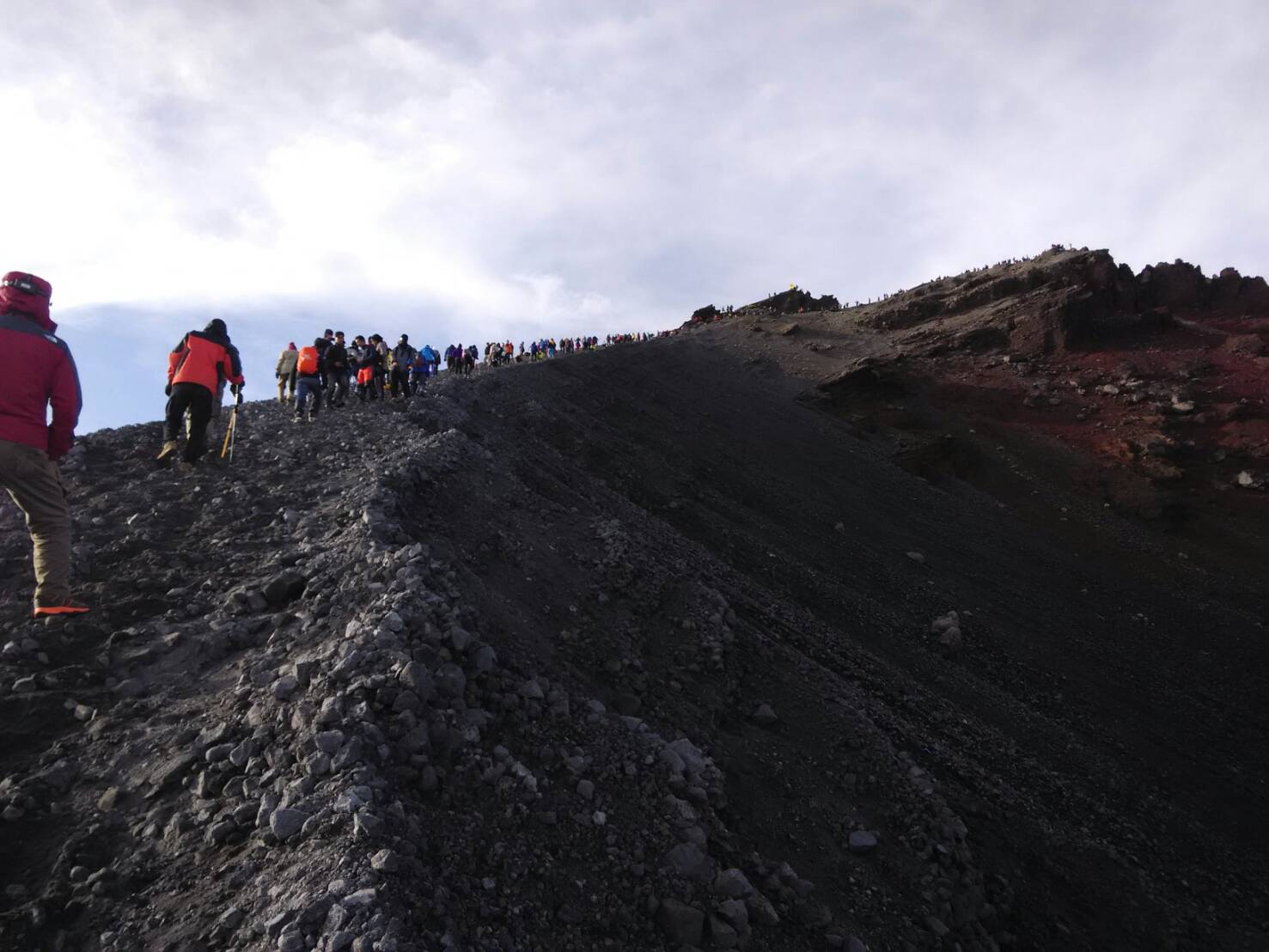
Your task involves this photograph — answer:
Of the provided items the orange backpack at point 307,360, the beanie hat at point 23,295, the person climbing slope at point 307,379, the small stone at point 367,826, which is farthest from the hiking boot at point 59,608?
the orange backpack at point 307,360

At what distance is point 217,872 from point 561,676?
8.68 ft

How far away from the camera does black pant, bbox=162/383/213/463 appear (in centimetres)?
888

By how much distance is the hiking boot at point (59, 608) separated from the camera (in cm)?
526

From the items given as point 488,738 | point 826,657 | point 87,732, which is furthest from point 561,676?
point 826,657

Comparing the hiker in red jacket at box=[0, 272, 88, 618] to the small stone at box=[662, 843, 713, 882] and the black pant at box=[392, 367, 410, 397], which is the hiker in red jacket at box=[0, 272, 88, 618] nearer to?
the small stone at box=[662, 843, 713, 882]

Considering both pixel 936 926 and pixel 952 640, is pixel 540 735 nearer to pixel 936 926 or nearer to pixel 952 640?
pixel 936 926

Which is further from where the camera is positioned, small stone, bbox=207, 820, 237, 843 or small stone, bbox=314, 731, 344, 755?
small stone, bbox=314, 731, 344, 755

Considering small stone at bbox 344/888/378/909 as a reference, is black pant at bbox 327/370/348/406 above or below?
above

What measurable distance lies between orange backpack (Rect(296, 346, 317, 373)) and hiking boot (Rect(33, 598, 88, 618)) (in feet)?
29.0

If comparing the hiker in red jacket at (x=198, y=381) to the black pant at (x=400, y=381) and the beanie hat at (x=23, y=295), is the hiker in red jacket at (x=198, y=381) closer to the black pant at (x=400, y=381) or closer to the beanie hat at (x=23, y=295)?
the beanie hat at (x=23, y=295)

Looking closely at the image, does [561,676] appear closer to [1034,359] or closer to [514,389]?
[514,389]

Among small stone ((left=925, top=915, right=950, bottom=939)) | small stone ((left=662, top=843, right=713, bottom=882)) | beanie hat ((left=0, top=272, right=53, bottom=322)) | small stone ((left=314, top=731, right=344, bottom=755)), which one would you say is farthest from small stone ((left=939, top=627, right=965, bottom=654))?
beanie hat ((left=0, top=272, right=53, bottom=322))

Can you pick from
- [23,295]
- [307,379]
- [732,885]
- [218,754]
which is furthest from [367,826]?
[307,379]

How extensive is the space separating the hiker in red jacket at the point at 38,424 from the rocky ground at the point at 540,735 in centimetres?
39
